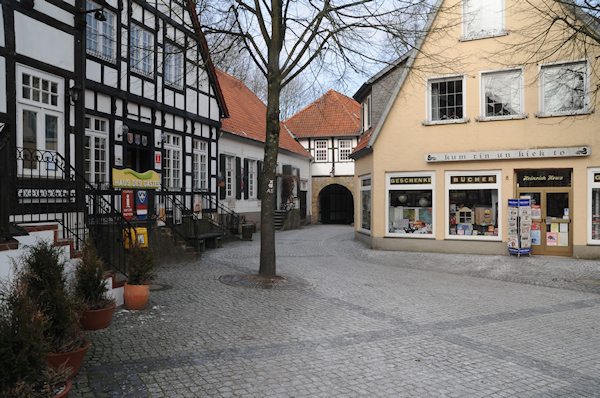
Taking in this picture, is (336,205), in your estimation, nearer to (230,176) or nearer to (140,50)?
(230,176)

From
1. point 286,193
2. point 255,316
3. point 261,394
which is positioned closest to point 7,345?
point 261,394

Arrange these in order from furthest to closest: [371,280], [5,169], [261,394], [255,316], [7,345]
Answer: [371,280] → [255,316] → [5,169] → [261,394] → [7,345]

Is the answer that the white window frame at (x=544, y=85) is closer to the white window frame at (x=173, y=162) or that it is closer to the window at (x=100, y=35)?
the white window frame at (x=173, y=162)

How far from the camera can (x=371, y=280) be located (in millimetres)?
10430

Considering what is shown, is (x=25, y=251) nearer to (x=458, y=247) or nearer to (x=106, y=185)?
(x=106, y=185)

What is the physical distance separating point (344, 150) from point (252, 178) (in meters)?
10.7

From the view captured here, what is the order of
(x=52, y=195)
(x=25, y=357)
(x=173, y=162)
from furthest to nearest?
(x=173, y=162) < (x=52, y=195) < (x=25, y=357)

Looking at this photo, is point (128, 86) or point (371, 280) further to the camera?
point (128, 86)

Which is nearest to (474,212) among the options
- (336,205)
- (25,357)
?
(25,357)

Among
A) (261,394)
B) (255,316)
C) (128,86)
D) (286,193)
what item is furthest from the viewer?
(286,193)

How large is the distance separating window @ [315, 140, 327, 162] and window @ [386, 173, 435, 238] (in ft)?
55.5

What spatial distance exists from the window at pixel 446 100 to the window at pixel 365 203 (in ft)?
10.9

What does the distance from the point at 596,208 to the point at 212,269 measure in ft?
36.2

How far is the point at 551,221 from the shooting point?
46.3 ft
